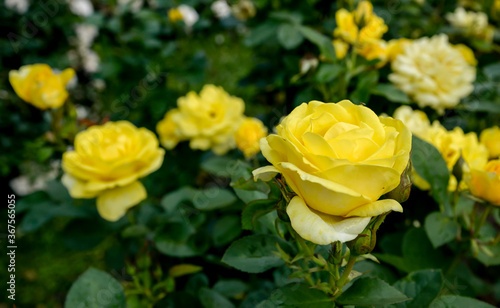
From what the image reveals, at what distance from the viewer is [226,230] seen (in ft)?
3.20

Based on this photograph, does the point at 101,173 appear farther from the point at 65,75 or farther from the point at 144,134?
the point at 65,75

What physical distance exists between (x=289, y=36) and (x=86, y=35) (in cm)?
158

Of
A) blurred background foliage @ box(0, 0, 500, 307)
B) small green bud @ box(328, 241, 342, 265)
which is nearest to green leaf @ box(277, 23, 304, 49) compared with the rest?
blurred background foliage @ box(0, 0, 500, 307)

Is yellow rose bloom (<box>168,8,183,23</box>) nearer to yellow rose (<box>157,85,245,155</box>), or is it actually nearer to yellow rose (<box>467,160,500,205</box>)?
yellow rose (<box>157,85,245,155</box>)

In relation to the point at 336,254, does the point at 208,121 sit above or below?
below

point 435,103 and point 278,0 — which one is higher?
point 278,0

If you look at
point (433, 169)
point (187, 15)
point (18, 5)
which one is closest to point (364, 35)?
point (433, 169)

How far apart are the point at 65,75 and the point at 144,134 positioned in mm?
306

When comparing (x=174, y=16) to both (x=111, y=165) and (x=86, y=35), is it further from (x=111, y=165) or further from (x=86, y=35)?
(x=86, y=35)

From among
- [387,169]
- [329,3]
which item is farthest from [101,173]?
[329,3]

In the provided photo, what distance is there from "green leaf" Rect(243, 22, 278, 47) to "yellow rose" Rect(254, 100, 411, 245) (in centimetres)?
90

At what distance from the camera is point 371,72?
3.53 ft

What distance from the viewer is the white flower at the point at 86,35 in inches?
79.8

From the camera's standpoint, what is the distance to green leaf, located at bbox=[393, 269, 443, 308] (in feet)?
2.20
